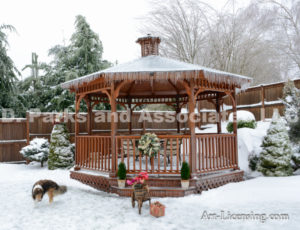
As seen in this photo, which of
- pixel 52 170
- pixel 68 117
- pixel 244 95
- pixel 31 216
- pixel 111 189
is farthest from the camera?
pixel 244 95

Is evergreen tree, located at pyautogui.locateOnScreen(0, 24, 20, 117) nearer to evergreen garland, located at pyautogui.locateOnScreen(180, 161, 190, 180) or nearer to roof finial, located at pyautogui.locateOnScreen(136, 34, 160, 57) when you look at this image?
roof finial, located at pyautogui.locateOnScreen(136, 34, 160, 57)

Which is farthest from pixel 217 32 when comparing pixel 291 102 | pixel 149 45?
pixel 149 45

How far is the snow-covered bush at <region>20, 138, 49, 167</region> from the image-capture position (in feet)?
33.7

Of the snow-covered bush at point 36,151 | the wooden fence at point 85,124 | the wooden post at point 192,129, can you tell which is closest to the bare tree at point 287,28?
the wooden fence at point 85,124

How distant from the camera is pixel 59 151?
999 cm

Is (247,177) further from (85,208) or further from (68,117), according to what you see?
(68,117)

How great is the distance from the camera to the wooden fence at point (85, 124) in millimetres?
10734

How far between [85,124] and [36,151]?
2567mm

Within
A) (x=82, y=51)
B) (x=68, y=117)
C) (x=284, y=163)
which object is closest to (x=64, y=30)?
(x=82, y=51)

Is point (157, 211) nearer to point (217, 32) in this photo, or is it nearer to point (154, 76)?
point (154, 76)

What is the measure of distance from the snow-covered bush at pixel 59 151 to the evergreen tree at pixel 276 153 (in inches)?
267

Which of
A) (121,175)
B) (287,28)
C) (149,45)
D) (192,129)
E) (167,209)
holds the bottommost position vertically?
(167,209)

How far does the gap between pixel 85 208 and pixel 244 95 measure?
1082 centimetres

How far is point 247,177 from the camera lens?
802 cm
